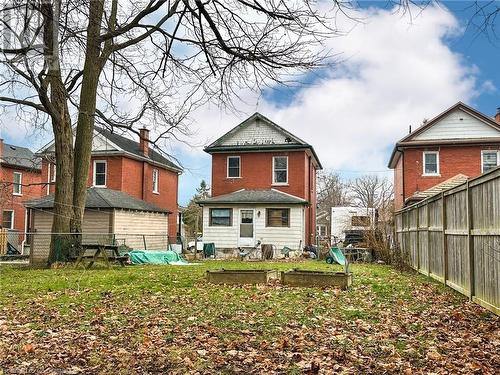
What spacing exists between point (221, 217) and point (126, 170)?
23.5ft

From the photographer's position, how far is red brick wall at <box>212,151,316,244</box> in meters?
27.9

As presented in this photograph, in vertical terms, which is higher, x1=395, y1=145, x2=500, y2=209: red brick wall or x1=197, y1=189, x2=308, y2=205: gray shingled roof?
x1=395, y1=145, x2=500, y2=209: red brick wall

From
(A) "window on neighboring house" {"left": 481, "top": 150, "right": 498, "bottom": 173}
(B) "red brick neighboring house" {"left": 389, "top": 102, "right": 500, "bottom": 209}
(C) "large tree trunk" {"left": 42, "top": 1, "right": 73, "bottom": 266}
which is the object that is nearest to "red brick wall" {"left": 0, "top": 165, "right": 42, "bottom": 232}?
(C) "large tree trunk" {"left": 42, "top": 1, "right": 73, "bottom": 266}

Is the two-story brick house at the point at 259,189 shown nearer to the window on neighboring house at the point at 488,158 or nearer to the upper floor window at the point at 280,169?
the upper floor window at the point at 280,169

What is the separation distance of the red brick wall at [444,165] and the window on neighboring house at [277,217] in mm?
6666

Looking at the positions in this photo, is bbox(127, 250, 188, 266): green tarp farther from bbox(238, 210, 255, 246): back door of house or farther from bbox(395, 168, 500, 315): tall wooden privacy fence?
bbox(395, 168, 500, 315): tall wooden privacy fence

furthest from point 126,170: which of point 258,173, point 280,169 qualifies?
point 280,169

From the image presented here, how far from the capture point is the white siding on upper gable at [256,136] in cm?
2844

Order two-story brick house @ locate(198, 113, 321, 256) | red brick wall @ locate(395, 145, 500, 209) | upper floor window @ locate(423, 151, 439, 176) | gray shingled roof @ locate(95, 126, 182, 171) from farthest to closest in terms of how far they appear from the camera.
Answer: gray shingled roof @ locate(95, 126, 182, 171) < upper floor window @ locate(423, 151, 439, 176) < two-story brick house @ locate(198, 113, 321, 256) < red brick wall @ locate(395, 145, 500, 209)

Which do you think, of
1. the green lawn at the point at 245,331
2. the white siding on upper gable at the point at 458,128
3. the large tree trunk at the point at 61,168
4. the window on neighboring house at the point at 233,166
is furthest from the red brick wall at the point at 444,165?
the large tree trunk at the point at 61,168

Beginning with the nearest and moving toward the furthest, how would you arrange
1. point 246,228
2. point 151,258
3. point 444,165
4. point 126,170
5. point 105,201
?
1. point 151,258
2. point 105,201
3. point 444,165
4. point 246,228
5. point 126,170

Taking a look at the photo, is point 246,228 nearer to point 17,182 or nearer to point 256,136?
point 256,136

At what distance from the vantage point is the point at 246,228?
2642 cm

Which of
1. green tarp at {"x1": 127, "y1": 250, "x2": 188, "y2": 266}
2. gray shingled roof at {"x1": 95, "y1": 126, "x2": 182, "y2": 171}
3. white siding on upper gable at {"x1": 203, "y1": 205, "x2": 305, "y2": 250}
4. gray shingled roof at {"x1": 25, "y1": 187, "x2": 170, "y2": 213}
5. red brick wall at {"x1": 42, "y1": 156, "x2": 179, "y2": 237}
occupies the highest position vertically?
gray shingled roof at {"x1": 95, "y1": 126, "x2": 182, "y2": 171}
